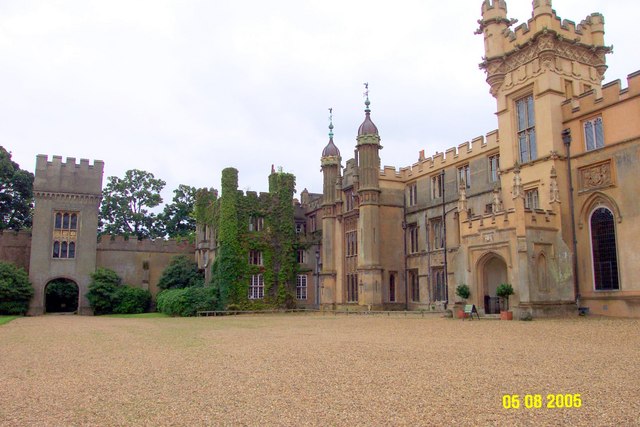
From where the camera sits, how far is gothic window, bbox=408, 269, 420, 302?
121 ft

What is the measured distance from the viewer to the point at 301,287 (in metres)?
44.1

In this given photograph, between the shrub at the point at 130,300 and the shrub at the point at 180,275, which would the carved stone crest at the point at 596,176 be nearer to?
the shrub at the point at 180,275

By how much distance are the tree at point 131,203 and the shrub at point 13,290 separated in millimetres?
20077

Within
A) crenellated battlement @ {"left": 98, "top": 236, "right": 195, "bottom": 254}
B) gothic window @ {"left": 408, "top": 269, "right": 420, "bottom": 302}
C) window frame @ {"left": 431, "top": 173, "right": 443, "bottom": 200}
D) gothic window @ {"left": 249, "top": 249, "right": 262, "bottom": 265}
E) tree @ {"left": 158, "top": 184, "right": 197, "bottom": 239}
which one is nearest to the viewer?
window frame @ {"left": 431, "top": 173, "right": 443, "bottom": 200}

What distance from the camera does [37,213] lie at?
42375 millimetres

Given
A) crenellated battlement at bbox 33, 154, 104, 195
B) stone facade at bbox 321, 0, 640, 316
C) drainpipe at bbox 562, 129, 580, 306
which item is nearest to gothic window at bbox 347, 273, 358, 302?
stone facade at bbox 321, 0, 640, 316

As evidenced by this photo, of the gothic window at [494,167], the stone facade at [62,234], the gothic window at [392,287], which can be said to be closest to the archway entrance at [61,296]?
the stone facade at [62,234]

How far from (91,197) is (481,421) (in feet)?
140

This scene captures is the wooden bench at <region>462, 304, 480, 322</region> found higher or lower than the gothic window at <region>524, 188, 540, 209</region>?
lower

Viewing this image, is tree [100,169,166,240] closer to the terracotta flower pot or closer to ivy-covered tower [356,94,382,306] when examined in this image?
ivy-covered tower [356,94,382,306]

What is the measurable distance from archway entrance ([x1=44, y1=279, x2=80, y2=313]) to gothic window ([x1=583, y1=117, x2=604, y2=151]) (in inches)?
1638

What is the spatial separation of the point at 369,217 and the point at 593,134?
15783 mm

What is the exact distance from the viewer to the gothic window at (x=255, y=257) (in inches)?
1641

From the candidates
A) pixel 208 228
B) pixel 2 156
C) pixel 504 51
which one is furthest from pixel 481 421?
pixel 2 156
